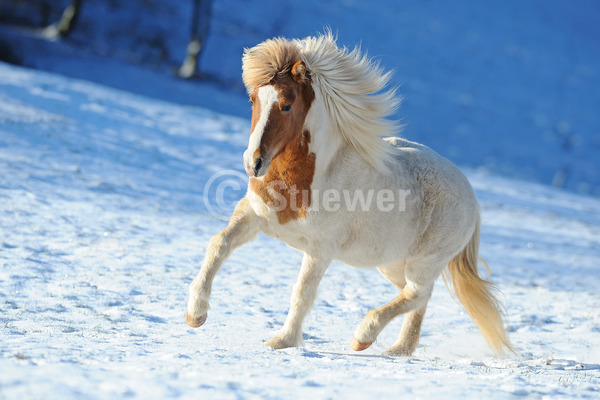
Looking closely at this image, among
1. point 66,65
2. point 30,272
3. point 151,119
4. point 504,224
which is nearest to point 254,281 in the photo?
point 30,272

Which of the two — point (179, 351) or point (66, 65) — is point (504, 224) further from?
point (66, 65)

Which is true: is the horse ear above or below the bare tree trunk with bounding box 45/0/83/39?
below

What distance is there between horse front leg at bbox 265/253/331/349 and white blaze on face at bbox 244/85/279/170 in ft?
3.05

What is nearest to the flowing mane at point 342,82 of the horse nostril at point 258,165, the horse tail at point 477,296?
the horse nostril at point 258,165

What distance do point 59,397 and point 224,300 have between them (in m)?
3.30

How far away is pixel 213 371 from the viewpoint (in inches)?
133

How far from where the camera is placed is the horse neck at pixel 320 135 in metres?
4.30

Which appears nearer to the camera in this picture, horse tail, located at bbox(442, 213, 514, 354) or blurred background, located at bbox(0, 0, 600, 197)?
horse tail, located at bbox(442, 213, 514, 354)

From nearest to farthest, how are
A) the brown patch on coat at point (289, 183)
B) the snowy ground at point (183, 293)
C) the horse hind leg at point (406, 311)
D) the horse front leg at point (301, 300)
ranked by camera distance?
the snowy ground at point (183, 293) → the brown patch on coat at point (289, 183) → the horse front leg at point (301, 300) → the horse hind leg at point (406, 311)

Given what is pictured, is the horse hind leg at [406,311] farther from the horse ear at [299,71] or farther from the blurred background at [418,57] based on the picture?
the blurred background at [418,57]

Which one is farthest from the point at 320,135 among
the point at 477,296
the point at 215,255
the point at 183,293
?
the point at 183,293

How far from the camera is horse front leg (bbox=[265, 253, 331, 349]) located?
4422 mm
